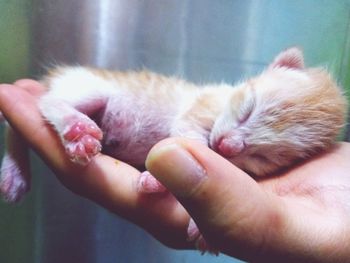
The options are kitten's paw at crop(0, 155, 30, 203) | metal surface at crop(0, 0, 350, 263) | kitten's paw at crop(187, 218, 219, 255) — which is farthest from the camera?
metal surface at crop(0, 0, 350, 263)

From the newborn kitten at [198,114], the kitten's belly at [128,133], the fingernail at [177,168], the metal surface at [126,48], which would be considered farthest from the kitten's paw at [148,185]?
the metal surface at [126,48]

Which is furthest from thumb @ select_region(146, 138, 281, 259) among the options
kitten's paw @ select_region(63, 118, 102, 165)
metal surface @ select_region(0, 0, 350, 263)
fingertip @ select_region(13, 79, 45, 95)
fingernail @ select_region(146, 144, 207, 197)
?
metal surface @ select_region(0, 0, 350, 263)

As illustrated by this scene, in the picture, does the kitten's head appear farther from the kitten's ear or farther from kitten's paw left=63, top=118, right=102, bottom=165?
kitten's paw left=63, top=118, right=102, bottom=165

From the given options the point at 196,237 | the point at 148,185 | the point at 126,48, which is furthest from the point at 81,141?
the point at 126,48

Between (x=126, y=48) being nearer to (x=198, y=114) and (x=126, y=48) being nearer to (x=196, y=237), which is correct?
(x=198, y=114)

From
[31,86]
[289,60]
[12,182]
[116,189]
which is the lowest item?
[12,182]

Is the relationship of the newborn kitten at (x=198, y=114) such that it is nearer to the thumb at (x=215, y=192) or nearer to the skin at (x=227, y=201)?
the skin at (x=227, y=201)
